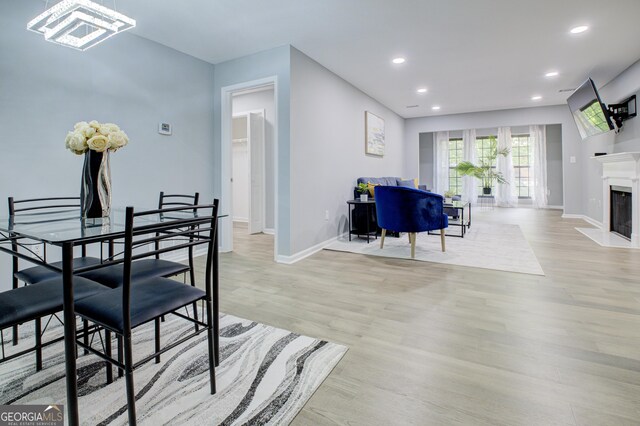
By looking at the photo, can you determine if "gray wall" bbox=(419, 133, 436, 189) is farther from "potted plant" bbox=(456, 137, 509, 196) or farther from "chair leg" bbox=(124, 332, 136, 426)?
"chair leg" bbox=(124, 332, 136, 426)

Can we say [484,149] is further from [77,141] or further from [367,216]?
[77,141]

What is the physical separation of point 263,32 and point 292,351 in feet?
10.4

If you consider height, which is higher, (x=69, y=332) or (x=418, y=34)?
(x=418, y=34)

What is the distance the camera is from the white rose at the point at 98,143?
1.75 m

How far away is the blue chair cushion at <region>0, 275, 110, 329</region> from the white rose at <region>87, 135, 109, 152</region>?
2.35ft

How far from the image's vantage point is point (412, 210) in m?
3.79

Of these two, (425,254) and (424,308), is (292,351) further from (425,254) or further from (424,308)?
(425,254)

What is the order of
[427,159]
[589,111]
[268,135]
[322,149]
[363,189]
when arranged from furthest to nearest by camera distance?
[427,159]
[268,135]
[363,189]
[589,111]
[322,149]

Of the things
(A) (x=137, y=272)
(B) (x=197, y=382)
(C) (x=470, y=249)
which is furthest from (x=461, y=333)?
(C) (x=470, y=249)

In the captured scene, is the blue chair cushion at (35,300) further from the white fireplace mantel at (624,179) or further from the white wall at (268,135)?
the white fireplace mantel at (624,179)

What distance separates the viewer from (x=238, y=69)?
412 centimetres

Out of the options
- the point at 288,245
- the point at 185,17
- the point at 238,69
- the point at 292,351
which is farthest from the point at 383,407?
the point at 238,69

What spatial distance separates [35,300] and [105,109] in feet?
7.94

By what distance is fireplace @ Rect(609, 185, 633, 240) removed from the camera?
4.52 metres
